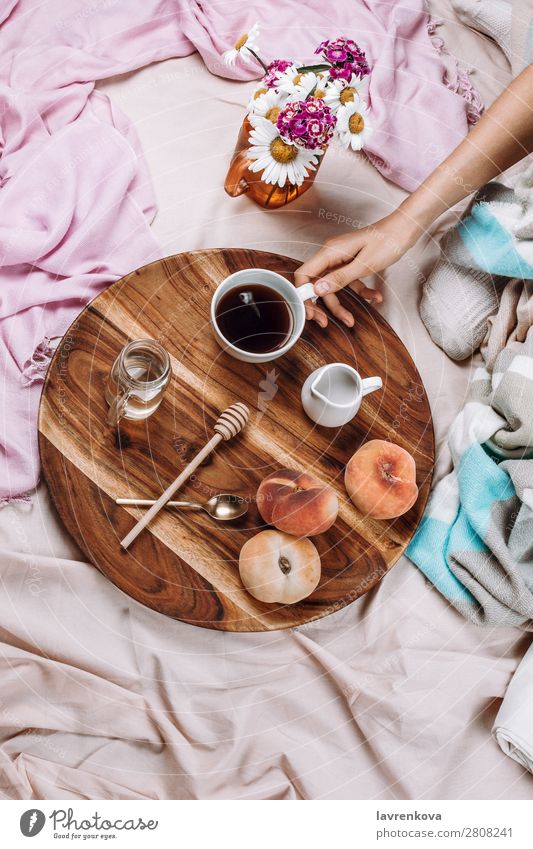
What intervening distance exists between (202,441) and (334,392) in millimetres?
114

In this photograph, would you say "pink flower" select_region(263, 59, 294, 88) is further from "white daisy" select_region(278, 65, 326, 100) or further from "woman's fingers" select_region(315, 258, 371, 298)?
"woman's fingers" select_region(315, 258, 371, 298)

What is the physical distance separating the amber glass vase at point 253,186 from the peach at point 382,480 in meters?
0.27

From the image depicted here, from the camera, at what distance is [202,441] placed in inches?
21.9

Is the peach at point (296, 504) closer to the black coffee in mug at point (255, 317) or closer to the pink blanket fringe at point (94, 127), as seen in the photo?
the black coffee in mug at point (255, 317)

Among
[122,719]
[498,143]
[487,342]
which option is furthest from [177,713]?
[498,143]

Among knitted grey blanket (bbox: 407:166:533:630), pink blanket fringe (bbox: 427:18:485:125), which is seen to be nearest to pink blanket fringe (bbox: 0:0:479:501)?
pink blanket fringe (bbox: 427:18:485:125)

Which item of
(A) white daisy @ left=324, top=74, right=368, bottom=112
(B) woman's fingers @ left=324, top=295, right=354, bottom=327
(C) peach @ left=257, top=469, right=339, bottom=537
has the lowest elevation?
(C) peach @ left=257, top=469, right=339, bottom=537

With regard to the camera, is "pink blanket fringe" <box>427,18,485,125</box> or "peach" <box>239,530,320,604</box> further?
"pink blanket fringe" <box>427,18,485,125</box>

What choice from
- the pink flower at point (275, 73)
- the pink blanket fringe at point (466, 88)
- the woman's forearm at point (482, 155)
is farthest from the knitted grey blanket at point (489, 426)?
the pink flower at point (275, 73)

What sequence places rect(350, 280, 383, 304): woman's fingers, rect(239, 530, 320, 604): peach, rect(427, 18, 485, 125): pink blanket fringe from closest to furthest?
rect(239, 530, 320, 604): peach < rect(350, 280, 383, 304): woman's fingers < rect(427, 18, 485, 125): pink blanket fringe

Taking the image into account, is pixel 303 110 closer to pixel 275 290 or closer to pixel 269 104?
pixel 269 104

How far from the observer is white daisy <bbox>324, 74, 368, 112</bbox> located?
21.9 inches

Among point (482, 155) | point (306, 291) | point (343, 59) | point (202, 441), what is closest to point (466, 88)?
point (482, 155)

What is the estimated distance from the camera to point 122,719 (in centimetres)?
59
